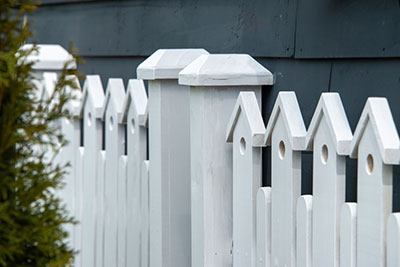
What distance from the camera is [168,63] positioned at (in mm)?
3172

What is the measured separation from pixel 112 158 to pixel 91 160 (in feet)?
0.83

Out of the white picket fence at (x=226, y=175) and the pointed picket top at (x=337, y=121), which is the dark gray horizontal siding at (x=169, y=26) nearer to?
the white picket fence at (x=226, y=175)

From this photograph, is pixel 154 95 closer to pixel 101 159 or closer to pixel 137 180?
pixel 137 180

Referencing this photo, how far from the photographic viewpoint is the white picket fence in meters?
2.19

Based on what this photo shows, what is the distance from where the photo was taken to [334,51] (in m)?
2.66

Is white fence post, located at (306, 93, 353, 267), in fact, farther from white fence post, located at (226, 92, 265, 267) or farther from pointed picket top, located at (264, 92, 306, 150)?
white fence post, located at (226, 92, 265, 267)

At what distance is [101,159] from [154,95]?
724 mm

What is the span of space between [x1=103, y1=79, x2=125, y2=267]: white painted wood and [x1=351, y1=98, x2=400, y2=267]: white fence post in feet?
5.30

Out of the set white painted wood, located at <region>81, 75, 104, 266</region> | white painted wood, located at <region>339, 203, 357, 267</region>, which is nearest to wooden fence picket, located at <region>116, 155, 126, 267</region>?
white painted wood, located at <region>81, 75, 104, 266</region>

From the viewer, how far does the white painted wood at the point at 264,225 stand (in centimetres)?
264

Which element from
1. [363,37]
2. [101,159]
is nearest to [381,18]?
[363,37]

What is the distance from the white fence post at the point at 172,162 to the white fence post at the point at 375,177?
1087 mm

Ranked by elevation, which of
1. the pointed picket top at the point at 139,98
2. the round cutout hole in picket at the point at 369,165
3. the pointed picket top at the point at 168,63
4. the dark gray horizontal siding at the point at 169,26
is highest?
the dark gray horizontal siding at the point at 169,26

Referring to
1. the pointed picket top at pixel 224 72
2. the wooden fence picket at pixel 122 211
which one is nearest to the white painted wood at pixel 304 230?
the pointed picket top at pixel 224 72
